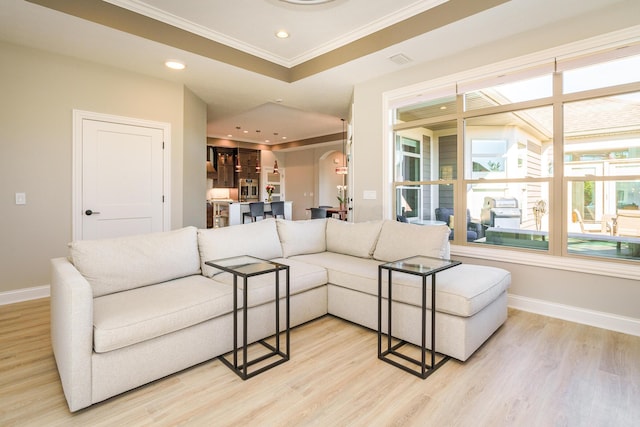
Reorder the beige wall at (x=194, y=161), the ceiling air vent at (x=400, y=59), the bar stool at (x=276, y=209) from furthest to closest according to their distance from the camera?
the bar stool at (x=276, y=209), the beige wall at (x=194, y=161), the ceiling air vent at (x=400, y=59)

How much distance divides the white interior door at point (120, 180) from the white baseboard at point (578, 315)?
4.55 meters

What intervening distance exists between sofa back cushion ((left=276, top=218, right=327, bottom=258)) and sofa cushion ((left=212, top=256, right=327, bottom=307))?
18 centimetres

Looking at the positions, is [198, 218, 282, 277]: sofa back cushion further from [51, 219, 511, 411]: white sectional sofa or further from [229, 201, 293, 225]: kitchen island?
[229, 201, 293, 225]: kitchen island

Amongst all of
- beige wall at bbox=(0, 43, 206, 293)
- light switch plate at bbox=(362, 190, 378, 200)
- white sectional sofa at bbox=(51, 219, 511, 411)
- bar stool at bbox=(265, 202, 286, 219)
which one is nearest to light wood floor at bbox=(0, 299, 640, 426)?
white sectional sofa at bbox=(51, 219, 511, 411)

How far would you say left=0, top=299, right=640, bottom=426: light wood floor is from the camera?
5.55 feet

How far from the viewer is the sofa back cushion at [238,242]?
107 inches

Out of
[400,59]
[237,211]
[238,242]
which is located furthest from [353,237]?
[237,211]

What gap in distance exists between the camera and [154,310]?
1953mm

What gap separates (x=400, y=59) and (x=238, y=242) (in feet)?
9.26

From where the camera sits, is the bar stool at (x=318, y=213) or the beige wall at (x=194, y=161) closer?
the beige wall at (x=194, y=161)

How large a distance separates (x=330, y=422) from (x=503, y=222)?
117 inches

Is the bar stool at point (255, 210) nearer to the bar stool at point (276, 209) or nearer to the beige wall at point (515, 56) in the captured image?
the bar stool at point (276, 209)

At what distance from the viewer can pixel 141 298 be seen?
2.12 m

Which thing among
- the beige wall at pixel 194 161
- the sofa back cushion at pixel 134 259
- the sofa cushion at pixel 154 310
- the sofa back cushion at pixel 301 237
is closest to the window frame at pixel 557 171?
the sofa back cushion at pixel 301 237
